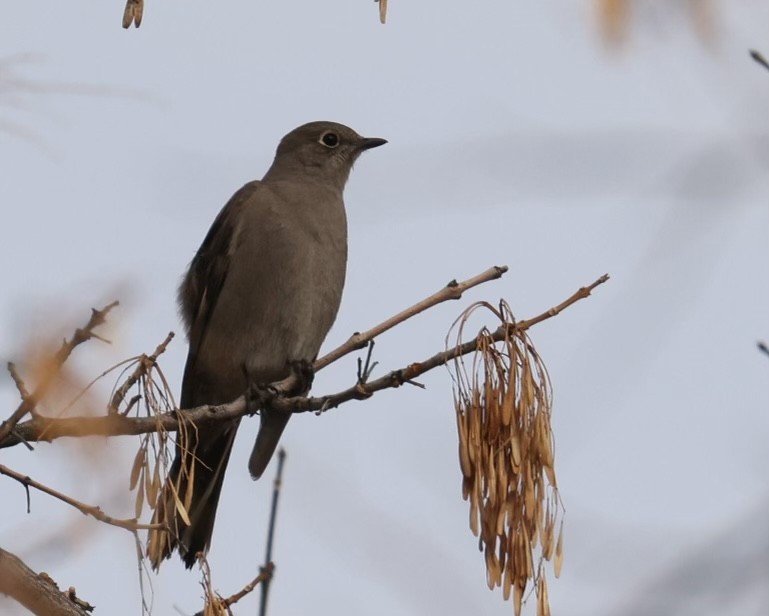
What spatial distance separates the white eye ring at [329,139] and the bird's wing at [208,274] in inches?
46.8

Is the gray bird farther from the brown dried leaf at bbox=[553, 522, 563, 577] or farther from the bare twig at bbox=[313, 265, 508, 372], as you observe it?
the brown dried leaf at bbox=[553, 522, 563, 577]

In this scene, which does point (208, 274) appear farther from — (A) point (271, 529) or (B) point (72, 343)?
(B) point (72, 343)

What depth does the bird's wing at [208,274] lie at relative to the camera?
7902 millimetres

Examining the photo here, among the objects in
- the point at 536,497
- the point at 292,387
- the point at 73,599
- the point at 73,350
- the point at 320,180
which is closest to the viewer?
the point at 73,350

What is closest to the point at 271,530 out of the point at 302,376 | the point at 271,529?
the point at 271,529

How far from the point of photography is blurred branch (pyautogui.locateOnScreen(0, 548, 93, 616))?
4.12m

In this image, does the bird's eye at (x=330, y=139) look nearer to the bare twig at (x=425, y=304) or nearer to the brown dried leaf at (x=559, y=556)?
the bare twig at (x=425, y=304)

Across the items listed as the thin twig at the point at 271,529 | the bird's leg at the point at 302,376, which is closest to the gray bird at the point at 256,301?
the bird's leg at the point at 302,376

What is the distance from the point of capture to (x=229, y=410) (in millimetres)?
5426

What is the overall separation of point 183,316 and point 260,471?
4.48 feet

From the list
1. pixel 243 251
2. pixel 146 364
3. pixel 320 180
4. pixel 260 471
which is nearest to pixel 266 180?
pixel 320 180

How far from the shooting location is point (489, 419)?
3.67 m

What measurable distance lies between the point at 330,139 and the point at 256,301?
222cm

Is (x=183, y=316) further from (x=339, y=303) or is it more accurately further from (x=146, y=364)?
(x=146, y=364)
